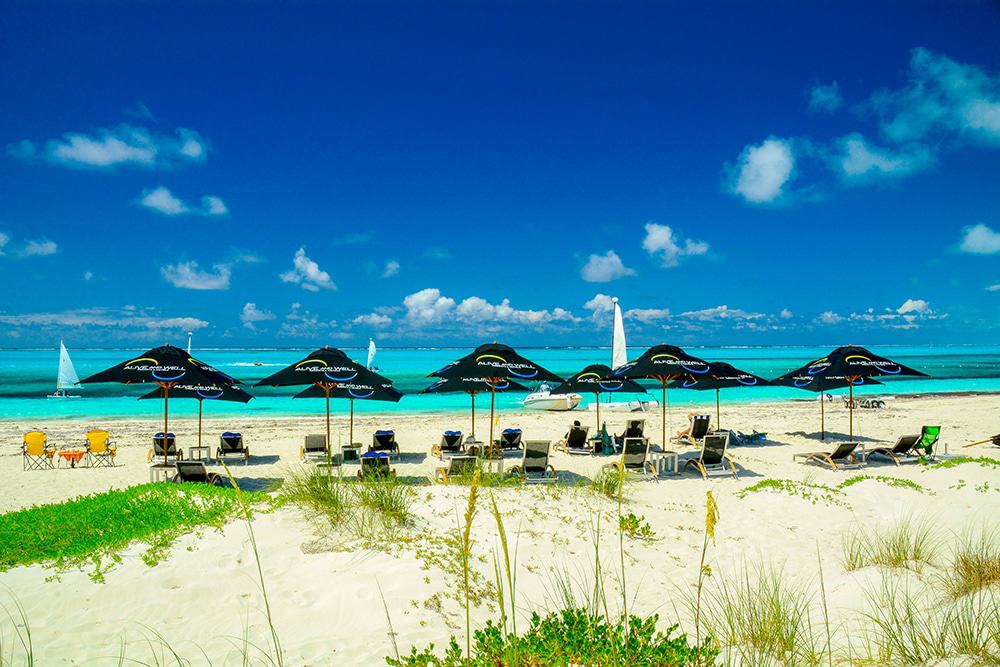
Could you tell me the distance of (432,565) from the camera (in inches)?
213

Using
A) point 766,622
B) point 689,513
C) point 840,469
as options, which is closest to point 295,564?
point 766,622

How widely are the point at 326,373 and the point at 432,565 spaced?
591 centimetres

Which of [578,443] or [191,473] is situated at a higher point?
[191,473]

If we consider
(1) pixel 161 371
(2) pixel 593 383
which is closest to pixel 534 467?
(2) pixel 593 383

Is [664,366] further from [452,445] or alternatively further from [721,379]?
[452,445]

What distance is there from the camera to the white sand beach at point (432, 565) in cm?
428

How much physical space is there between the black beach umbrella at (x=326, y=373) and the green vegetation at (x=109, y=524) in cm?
319

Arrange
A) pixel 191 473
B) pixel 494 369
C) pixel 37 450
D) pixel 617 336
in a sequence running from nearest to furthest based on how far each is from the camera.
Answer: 1. pixel 191 473
2. pixel 494 369
3. pixel 37 450
4. pixel 617 336

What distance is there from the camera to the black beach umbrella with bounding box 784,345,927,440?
494 inches

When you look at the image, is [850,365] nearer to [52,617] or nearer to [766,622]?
[766,622]

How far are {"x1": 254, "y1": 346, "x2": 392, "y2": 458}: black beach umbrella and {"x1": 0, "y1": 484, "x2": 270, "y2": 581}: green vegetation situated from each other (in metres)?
3.19

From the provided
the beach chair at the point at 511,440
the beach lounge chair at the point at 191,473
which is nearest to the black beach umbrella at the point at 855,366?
the beach chair at the point at 511,440

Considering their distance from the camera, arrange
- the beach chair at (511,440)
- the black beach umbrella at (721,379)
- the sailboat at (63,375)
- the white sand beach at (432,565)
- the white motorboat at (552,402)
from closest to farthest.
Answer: the white sand beach at (432,565), the black beach umbrella at (721,379), the beach chair at (511,440), the white motorboat at (552,402), the sailboat at (63,375)

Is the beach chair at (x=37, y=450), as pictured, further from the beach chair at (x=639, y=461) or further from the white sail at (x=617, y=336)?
the white sail at (x=617, y=336)
